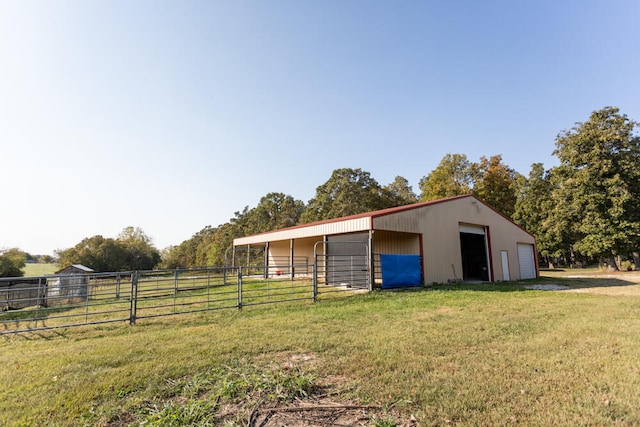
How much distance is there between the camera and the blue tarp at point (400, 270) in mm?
12398

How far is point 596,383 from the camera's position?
338cm

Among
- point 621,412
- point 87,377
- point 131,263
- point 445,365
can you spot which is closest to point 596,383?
point 621,412

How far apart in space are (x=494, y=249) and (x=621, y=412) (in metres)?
16.7

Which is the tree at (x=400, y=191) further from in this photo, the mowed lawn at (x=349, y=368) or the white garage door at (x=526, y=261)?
the mowed lawn at (x=349, y=368)

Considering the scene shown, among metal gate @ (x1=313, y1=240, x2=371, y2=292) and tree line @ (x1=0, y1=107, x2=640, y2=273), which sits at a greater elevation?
tree line @ (x1=0, y1=107, x2=640, y2=273)

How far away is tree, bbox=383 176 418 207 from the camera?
128 ft

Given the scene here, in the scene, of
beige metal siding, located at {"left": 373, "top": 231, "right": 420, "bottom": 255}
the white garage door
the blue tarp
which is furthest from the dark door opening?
the blue tarp

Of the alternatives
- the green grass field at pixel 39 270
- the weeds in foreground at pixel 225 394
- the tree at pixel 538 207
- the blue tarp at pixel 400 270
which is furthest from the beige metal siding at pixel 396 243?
the green grass field at pixel 39 270

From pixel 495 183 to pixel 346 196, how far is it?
18.7 meters

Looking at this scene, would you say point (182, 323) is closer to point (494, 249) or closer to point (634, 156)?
point (494, 249)

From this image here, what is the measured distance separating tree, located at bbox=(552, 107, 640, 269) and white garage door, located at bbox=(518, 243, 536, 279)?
7215 mm

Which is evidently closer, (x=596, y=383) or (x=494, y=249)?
(x=596, y=383)

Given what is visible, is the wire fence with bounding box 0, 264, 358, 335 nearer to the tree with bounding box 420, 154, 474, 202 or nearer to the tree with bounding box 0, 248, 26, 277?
the tree with bounding box 0, 248, 26, 277

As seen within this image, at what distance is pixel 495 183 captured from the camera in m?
36.9
